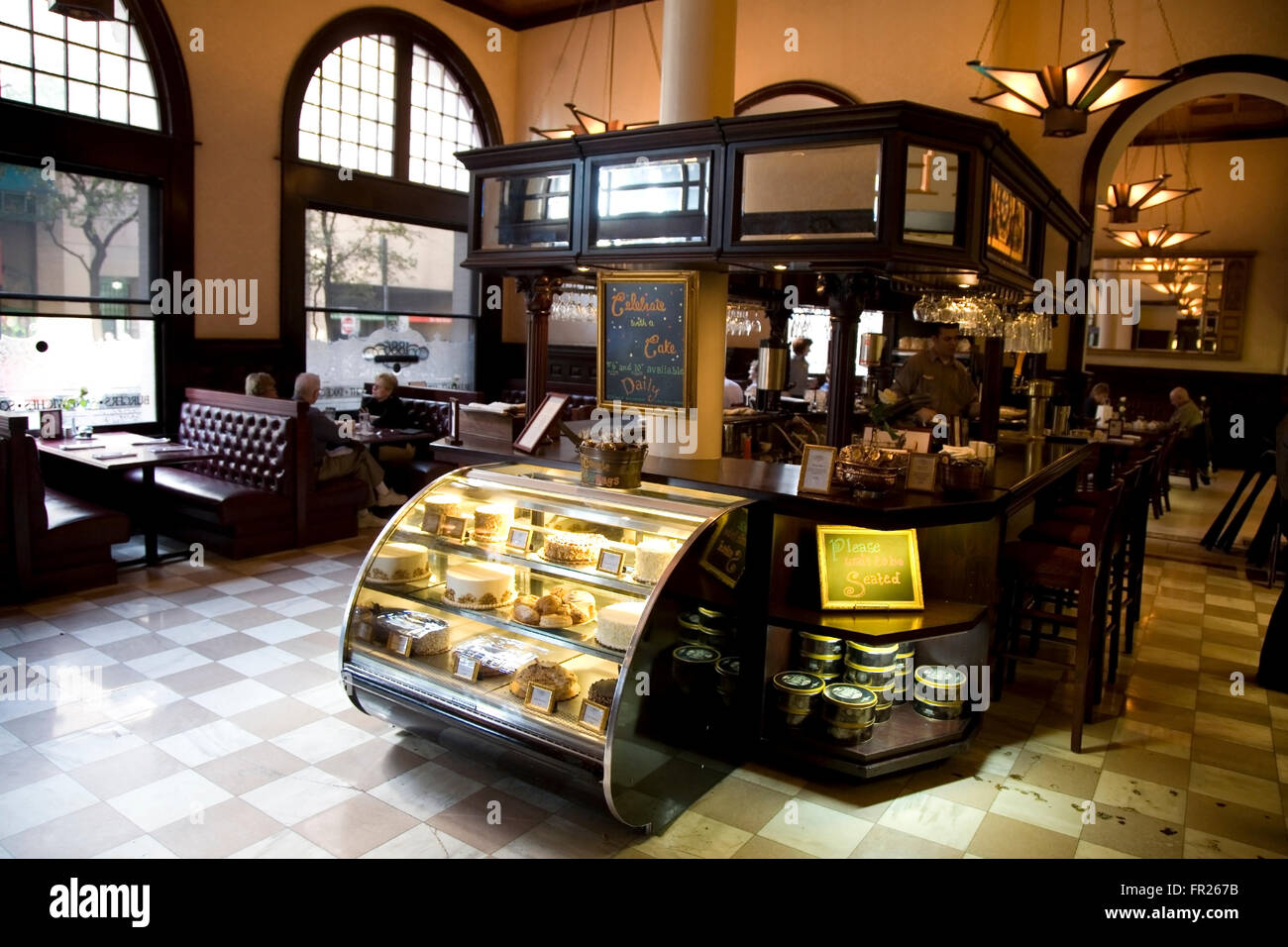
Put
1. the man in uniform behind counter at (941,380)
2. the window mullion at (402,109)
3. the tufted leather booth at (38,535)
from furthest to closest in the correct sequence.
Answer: the window mullion at (402,109), the man in uniform behind counter at (941,380), the tufted leather booth at (38,535)

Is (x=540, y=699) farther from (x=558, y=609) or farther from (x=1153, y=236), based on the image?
(x=1153, y=236)

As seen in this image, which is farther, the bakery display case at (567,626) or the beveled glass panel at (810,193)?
the beveled glass panel at (810,193)

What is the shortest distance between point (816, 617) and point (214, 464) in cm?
594

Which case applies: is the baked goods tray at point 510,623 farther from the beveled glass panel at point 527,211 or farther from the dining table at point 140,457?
the dining table at point 140,457

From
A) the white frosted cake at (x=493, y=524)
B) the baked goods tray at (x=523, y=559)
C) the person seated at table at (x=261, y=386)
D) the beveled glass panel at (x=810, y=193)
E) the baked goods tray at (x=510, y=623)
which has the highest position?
the beveled glass panel at (x=810, y=193)

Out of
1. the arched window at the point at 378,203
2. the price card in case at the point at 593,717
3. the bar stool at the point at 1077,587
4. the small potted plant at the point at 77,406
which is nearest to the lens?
the price card in case at the point at 593,717

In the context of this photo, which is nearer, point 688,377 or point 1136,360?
point 688,377

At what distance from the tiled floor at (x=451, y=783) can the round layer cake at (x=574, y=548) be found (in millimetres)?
925

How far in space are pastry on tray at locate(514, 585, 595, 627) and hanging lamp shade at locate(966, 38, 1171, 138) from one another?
18.5ft

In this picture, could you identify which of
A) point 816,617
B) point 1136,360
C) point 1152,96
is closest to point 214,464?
point 816,617

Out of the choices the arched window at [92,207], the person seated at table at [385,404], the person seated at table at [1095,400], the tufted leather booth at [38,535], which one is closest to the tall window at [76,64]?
the arched window at [92,207]

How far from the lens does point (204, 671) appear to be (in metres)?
4.74

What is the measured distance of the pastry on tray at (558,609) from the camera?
12.1 feet

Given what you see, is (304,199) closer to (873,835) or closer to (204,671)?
(204,671)
